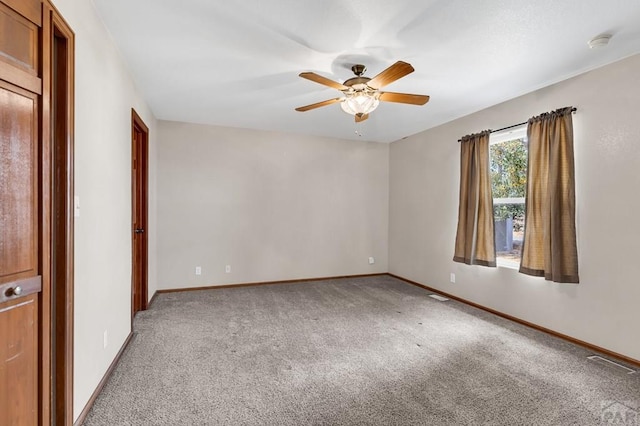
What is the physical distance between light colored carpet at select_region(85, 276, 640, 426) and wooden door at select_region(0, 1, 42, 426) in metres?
0.74

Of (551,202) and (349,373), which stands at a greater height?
(551,202)

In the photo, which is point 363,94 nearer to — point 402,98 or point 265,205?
point 402,98

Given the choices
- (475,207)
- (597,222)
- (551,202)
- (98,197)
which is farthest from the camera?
(475,207)

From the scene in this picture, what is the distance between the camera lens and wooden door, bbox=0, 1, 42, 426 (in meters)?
1.21

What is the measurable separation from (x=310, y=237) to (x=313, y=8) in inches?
150

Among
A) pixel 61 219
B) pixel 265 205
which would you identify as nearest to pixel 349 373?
pixel 61 219

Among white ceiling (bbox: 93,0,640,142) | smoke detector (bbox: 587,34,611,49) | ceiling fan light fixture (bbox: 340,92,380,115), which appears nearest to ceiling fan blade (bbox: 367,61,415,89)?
ceiling fan light fixture (bbox: 340,92,380,115)

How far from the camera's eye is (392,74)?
90.0 inches

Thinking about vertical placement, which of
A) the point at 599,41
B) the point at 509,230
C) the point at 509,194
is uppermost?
the point at 599,41

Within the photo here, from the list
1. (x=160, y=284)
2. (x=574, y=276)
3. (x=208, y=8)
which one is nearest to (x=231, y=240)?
(x=160, y=284)

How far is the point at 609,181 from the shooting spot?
2.74 meters

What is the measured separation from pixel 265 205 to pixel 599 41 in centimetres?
422

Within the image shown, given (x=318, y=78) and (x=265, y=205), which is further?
(x=265, y=205)

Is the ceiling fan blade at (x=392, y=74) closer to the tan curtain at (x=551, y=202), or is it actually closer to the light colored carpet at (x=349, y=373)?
the tan curtain at (x=551, y=202)
